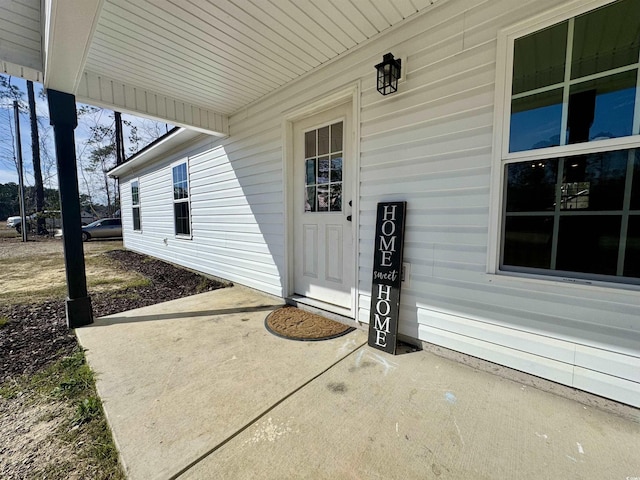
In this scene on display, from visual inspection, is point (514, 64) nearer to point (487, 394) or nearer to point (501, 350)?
point (501, 350)

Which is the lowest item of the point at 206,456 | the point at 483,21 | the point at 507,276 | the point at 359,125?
the point at 206,456

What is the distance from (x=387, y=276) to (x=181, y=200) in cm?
509

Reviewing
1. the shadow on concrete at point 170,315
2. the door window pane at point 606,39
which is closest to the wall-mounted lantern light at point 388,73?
the door window pane at point 606,39

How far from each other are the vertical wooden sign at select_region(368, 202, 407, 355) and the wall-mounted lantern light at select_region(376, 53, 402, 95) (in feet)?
3.14

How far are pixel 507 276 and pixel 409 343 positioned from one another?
954 millimetres

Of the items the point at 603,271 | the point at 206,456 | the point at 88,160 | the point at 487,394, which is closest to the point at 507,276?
the point at 603,271

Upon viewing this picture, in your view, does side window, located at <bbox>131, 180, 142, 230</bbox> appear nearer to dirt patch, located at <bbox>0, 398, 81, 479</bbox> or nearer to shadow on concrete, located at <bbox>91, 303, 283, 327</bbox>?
shadow on concrete, located at <bbox>91, 303, 283, 327</bbox>

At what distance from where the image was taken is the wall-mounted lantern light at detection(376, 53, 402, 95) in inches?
84.2

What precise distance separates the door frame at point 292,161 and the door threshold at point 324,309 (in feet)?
0.05

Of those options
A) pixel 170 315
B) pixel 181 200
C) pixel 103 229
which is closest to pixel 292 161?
pixel 170 315

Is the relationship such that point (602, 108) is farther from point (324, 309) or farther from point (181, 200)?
point (181, 200)

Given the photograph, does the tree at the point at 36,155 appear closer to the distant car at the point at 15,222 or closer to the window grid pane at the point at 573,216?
the distant car at the point at 15,222

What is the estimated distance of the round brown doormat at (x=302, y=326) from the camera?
8.27ft

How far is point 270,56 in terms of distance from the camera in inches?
102
